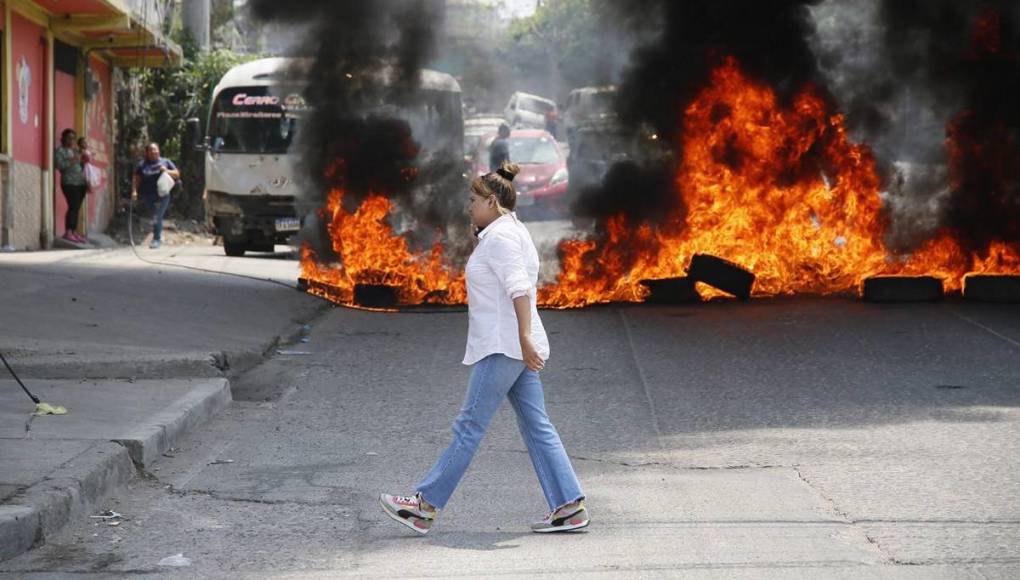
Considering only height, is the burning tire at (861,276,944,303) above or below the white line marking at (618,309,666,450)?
above

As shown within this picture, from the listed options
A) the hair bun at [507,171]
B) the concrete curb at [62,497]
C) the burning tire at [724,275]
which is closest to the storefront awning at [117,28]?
the burning tire at [724,275]

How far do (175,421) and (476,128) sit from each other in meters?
13.5

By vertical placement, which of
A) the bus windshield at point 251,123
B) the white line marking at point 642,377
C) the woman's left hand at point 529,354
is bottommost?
the white line marking at point 642,377

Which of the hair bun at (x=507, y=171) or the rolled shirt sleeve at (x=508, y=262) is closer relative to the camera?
the rolled shirt sleeve at (x=508, y=262)

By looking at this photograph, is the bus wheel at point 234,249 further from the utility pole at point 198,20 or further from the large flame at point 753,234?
the utility pole at point 198,20

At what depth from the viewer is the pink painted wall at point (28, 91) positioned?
1962 cm

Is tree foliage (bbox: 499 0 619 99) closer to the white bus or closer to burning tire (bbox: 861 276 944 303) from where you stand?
the white bus

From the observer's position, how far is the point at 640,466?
699 centimetres

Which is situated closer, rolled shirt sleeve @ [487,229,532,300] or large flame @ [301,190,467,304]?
rolled shirt sleeve @ [487,229,532,300]

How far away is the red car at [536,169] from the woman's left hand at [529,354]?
12.8 meters

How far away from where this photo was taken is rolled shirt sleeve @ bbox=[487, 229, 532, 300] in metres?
5.50

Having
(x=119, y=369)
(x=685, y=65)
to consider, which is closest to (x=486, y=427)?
(x=119, y=369)

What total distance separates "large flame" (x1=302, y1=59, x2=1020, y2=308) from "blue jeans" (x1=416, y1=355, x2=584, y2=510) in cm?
868

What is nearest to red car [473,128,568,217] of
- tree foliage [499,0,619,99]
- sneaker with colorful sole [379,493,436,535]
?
tree foliage [499,0,619,99]
